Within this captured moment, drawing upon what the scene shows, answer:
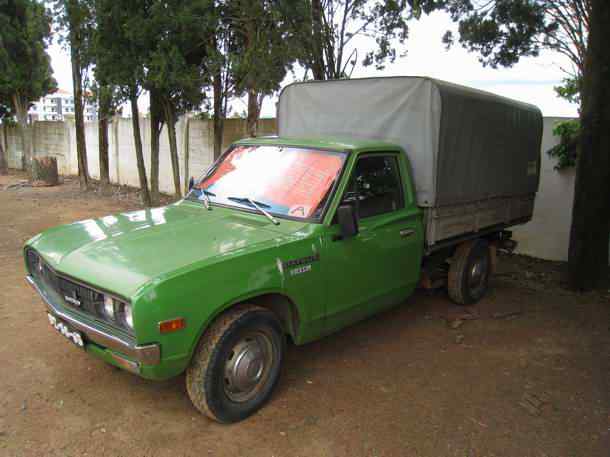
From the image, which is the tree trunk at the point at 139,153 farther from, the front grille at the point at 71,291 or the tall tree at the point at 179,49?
the front grille at the point at 71,291

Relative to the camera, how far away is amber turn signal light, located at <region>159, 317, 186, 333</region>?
293 centimetres

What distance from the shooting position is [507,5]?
10.1m

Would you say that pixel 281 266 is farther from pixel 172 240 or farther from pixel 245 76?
pixel 245 76

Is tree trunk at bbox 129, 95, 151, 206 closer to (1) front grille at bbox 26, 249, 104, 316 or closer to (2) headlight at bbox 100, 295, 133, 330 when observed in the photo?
(1) front grille at bbox 26, 249, 104, 316

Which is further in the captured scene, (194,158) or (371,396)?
(194,158)

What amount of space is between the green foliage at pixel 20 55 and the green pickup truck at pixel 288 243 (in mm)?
14979

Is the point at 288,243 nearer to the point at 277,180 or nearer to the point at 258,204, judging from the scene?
the point at 258,204

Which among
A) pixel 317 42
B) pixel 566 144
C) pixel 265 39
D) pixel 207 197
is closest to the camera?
pixel 207 197

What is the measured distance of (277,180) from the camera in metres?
4.24

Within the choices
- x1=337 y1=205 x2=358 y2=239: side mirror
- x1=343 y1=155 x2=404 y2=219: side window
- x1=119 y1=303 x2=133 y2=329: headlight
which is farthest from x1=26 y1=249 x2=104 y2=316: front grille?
x1=343 y1=155 x2=404 y2=219: side window

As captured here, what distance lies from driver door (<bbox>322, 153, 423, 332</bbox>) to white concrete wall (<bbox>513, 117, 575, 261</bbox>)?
13.5 feet

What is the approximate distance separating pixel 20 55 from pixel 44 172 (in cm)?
481

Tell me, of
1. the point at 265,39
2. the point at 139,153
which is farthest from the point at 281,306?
the point at 139,153

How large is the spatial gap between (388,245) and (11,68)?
58.3 ft
